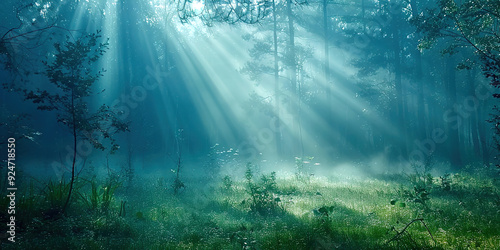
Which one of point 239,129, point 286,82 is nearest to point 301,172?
point 239,129

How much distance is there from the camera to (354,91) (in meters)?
33.0

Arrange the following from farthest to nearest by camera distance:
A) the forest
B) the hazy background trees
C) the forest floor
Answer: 1. the hazy background trees
2. the forest
3. the forest floor

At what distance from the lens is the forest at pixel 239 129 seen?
5777 millimetres

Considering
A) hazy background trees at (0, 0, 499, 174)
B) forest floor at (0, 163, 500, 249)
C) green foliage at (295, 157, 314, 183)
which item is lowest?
forest floor at (0, 163, 500, 249)

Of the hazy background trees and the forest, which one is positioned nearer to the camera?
the forest

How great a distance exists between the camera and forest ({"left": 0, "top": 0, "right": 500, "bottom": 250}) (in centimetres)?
578

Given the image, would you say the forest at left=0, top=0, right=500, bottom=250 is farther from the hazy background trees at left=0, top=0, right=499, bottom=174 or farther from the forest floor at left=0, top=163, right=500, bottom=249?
the hazy background trees at left=0, top=0, right=499, bottom=174

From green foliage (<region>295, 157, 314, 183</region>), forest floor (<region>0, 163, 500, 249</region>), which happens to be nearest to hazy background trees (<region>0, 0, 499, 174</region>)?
green foliage (<region>295, 157, 314, 183</region>)

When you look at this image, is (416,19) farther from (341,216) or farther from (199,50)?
(199,50)

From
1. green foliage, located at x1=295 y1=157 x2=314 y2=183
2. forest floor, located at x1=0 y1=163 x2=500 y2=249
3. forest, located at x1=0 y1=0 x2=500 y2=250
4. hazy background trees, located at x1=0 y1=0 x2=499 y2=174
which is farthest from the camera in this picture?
hazy background trees, located at x1=0 y1=0 x2=499 y2=174

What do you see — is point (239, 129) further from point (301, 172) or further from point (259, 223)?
point (259, 223)

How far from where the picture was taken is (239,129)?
123 feet

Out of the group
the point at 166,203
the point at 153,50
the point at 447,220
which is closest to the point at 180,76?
the point at 153,50

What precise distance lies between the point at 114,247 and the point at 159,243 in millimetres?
748
